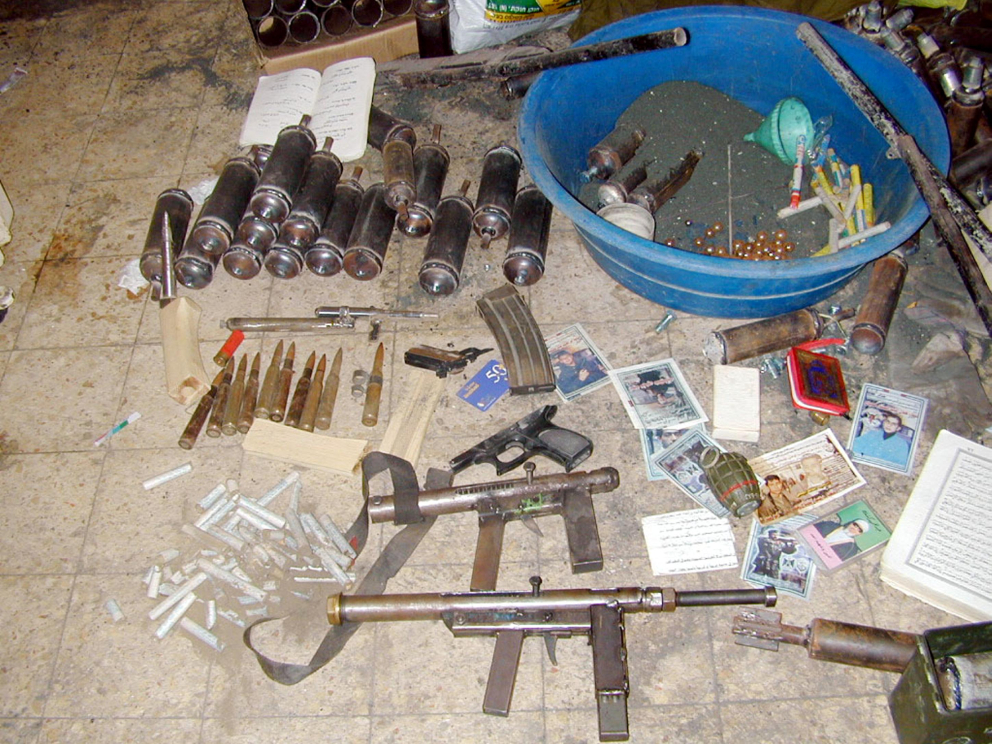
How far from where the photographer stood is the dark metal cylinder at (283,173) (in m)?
3.25

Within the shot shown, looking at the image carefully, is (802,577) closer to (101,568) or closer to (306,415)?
(306,415)

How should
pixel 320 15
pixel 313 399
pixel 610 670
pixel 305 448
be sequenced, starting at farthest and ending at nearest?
pixel 320 15 < pixel 313 399 < pixel 305 448 < pixel 610 670

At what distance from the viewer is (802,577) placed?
2512 mm

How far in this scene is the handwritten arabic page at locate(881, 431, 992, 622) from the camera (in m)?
2.42

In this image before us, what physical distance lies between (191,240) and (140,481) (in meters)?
A: 1.08

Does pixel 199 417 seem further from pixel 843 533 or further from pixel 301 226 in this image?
pixel 843 533

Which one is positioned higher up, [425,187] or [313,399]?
[425,187]

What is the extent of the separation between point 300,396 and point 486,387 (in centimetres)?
75

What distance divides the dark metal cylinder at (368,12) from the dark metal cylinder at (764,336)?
2504 mm

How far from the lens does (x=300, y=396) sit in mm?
2969

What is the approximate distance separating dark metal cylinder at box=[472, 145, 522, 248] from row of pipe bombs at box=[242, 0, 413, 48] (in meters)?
1.19

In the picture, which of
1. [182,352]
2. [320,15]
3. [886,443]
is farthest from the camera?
[320,15]

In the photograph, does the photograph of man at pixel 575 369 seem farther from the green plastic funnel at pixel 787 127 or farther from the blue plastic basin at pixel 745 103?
the green plastic funnel at pixel 787 127

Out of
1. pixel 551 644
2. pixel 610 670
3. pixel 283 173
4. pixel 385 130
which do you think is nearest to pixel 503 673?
pixel 551 644
